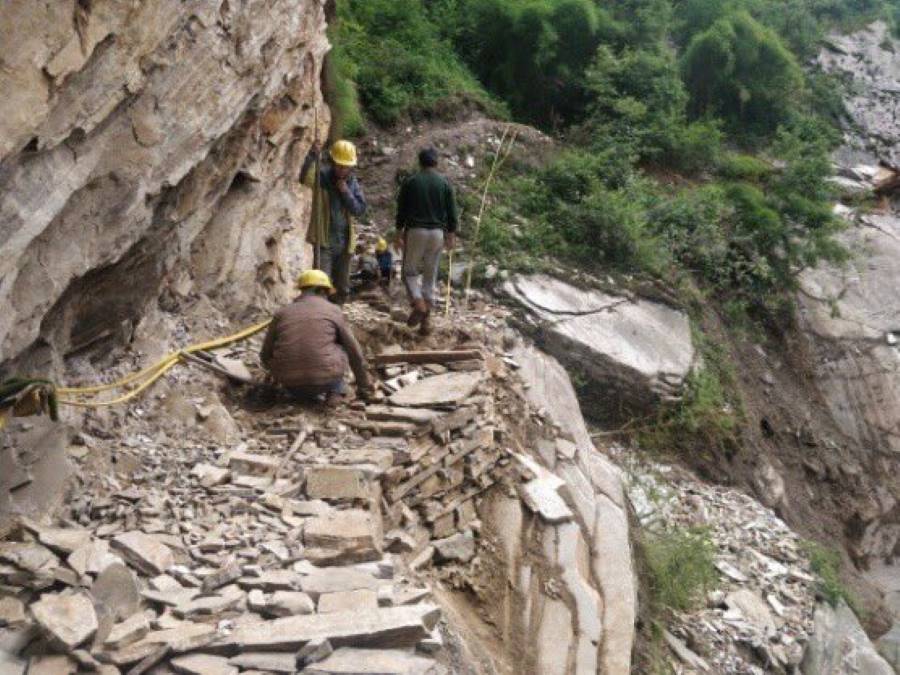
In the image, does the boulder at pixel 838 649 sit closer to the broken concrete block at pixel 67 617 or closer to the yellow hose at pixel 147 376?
the yellow hose at pixel 147 376

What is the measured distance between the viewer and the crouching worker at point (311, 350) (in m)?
6.33

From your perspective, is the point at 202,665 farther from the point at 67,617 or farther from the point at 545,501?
the point at 545,501

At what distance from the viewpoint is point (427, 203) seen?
7750 millimetres

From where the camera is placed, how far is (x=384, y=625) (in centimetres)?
378

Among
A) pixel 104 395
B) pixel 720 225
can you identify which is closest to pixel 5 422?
pixel 104 395

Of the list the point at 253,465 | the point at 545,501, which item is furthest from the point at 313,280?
the point at 545,501

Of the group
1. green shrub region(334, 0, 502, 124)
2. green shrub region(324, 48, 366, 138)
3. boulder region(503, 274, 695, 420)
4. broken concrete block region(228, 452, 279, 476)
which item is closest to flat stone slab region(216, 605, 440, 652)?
broken concrete block region(228, 452, 279, 476)

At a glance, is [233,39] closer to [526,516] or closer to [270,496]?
[270,496]

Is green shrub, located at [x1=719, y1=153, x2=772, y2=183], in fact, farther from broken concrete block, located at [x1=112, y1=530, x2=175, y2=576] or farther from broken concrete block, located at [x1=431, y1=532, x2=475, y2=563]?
broken concrete block, located at [x1=112, y1=530, x2=175, y2=576]

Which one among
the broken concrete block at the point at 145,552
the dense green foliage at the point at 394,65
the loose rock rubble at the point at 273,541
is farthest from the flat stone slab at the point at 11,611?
the dense green foliage at the point at 394,65

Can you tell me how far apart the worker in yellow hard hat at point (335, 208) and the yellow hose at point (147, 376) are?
913 millimetres

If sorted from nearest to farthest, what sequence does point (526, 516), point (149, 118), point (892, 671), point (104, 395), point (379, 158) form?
1. point (149, 118)
2. point (104, 395)
3. point (526, 516)
4. point (892, 671)
5. point (379, 158)

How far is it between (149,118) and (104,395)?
1903 millimetres

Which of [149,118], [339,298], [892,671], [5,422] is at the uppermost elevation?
[149,118]
